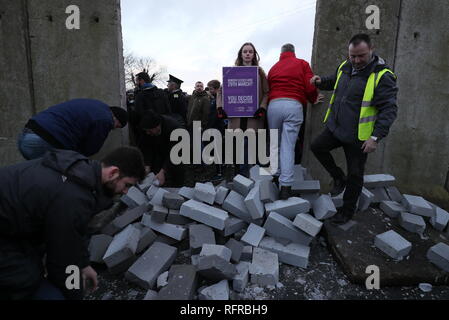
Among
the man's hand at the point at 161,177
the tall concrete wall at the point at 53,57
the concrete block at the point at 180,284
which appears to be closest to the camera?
the concrete block at the point at 180,284

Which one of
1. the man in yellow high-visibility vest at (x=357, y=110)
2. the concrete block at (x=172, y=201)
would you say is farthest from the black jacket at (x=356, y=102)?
the concrete block at (x=172, y=201)

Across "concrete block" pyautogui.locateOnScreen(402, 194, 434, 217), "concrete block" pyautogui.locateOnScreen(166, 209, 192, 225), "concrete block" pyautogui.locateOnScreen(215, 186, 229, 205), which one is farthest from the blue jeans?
"concrete block" pyautogui.locateOnScreen(402, 194, 434, 217)

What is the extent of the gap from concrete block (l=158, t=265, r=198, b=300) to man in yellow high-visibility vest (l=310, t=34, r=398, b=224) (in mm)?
1764

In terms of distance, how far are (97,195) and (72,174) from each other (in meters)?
0.21

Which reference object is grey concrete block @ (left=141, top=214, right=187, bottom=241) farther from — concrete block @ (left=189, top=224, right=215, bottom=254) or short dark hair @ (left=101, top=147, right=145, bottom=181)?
short dark hair @ (left=101, top=147, right=145, bottom=181)

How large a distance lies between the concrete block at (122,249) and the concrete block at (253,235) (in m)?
1.10

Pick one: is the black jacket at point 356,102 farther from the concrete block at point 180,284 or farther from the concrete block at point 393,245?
the concrete block at point 180,284

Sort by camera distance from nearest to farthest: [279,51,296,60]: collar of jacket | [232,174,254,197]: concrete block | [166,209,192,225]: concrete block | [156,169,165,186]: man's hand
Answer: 1. [166,209,192,225]: concrete block
2. [232,174,254,197]: concrete block
3. [279,51,296,60]: collar of jacket
4. [156,169,165,186]: man's hand

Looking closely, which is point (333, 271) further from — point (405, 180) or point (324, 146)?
point (405, 180)

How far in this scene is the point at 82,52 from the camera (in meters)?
4.19

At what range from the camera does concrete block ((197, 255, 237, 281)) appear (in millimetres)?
2471

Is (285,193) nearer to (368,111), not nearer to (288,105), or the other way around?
(288,105)

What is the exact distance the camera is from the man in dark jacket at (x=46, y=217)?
5.35 ft
